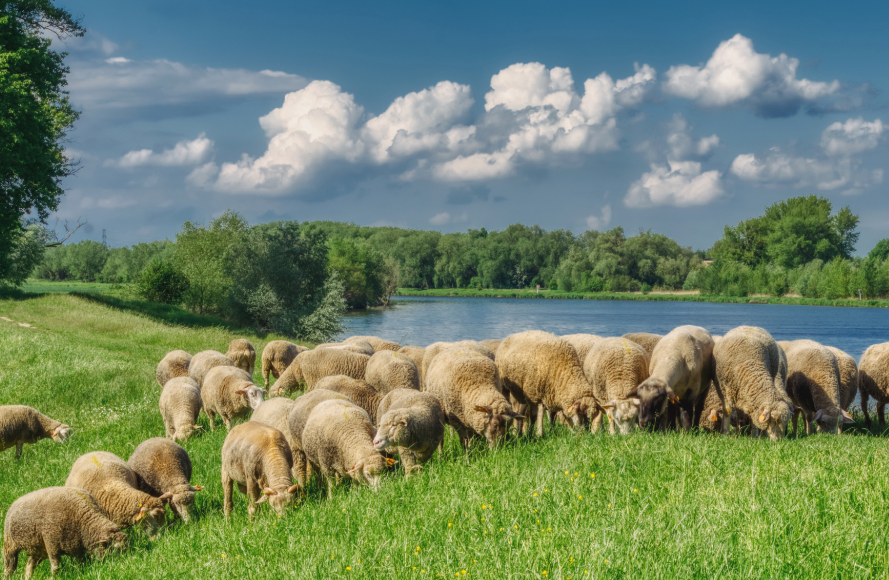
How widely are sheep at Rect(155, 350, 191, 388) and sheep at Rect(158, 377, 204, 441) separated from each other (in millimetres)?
3467

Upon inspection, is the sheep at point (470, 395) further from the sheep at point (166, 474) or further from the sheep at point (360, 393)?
the sheep at point (166, 474)

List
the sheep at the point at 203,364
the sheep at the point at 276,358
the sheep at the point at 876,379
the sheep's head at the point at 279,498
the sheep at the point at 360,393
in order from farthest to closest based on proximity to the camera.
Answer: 1. the sheep at the point at 276,358
2. the sheep at the point at 203,364
3. the sheep at the point at 876,379
4. the sheep at the point at 360,393
5. the sheep's head at the point at 279,498

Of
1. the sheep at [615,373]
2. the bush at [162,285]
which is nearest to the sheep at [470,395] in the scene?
the sheep at [615,373]

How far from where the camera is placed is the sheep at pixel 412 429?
7234 mm

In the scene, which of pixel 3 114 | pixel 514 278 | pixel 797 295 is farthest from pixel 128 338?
pixel 514 278

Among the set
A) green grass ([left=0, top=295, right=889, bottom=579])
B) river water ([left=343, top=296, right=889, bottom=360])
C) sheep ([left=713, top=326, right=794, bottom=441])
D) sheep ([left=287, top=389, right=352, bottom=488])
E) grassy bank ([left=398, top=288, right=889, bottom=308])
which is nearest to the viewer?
green grass ([left=0, top=295, right=889, bottom=579])

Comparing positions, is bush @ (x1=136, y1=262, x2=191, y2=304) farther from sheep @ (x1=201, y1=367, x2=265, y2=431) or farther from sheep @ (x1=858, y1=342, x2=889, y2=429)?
sheep @ (x1=858, y1=342, x2=889, y2=429)

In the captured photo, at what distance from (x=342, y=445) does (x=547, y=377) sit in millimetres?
4028

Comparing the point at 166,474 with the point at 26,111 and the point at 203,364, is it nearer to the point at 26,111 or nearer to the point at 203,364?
the point at 203,364

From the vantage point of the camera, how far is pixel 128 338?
85.9ft

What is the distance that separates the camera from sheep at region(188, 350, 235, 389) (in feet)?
45.4

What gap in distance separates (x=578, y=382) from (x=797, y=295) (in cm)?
9485

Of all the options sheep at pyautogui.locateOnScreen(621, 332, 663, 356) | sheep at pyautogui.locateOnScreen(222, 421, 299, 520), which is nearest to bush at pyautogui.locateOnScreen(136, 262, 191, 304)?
sheep at pyautogui.locateOnScreen(621, 332, 663, 356)

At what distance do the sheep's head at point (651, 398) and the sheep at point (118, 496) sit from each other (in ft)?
21.2
